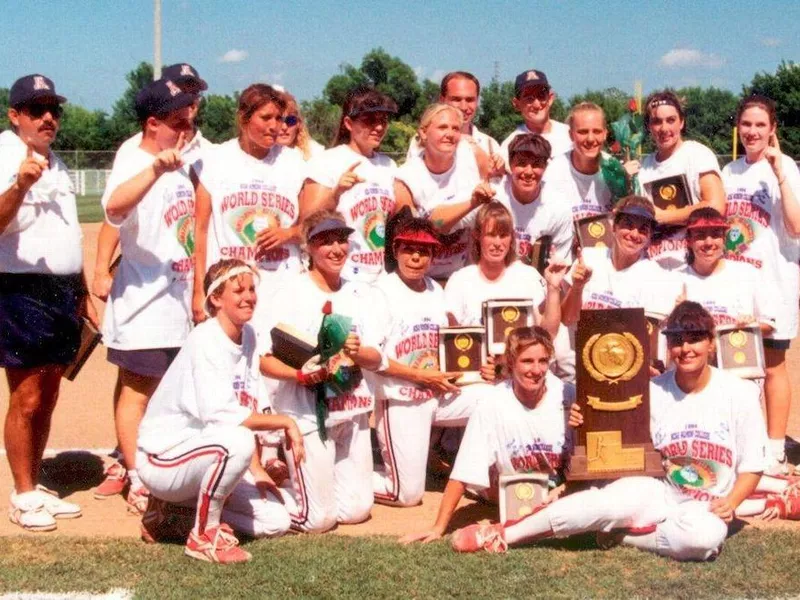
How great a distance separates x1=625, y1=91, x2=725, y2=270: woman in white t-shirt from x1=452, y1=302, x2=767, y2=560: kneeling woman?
115cm

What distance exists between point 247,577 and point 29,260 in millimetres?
1935

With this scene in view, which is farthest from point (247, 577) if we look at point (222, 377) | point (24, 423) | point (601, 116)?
point (601, 116)

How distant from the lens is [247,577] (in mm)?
4410

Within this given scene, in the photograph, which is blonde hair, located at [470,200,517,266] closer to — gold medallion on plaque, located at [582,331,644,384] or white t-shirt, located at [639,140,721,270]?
white t-shirt, located at [639,140,721,270]

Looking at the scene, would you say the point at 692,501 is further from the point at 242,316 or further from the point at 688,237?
the point at 242,316

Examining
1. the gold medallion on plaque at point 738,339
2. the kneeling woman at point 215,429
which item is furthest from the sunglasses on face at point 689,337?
the kneeling woman at point 215,429

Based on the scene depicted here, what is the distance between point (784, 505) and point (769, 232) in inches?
64.5

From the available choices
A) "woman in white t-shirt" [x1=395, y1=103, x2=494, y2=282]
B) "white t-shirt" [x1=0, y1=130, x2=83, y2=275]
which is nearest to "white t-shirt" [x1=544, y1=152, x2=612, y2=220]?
"woman in white t-shirt" [x1=395, y1=103, x2=494, y2=282]

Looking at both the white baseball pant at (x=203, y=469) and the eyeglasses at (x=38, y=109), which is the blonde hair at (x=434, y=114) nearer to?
the eyeglasses at (x=38, y=109)

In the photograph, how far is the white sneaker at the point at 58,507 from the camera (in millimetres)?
5266

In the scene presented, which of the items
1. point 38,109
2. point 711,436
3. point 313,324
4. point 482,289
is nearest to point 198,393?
point 313,324

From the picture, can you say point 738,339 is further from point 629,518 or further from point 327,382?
point 327,382

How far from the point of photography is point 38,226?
5.13 m

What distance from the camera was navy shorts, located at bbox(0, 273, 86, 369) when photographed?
5.10 m
